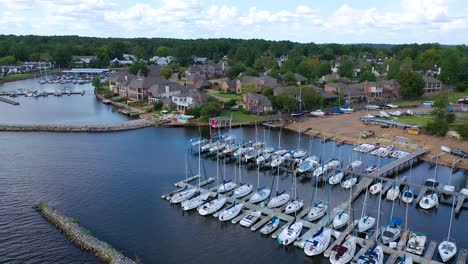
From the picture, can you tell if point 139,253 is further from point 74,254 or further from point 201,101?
point 201,101

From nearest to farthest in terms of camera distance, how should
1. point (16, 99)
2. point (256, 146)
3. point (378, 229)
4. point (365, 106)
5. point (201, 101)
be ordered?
point (378, 229) → point (256, 146) → point (201, 101) → point (365, 106) → point (16, 99)

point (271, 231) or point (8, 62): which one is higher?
point (8, 62)

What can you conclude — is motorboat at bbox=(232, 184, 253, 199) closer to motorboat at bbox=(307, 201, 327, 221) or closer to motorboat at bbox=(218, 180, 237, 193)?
motorboat at bbox=(218, 180, 237, 193)

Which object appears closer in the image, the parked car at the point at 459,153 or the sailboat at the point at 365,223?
the sailboat at the point at 365,223

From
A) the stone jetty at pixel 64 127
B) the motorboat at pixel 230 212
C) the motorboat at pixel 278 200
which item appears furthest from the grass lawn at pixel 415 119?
the stone jetty at pixel 64 127

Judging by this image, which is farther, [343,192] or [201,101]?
[201,101]

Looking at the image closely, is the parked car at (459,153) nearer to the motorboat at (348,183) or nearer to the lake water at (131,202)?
the lake water at (131,202)

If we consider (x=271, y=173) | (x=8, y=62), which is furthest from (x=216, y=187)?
(x=8, y=62)

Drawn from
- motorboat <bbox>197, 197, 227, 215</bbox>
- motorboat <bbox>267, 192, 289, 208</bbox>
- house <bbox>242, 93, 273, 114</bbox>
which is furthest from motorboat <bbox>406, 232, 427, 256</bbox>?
house <bbox>242, 93, 273, 114</bbox>
